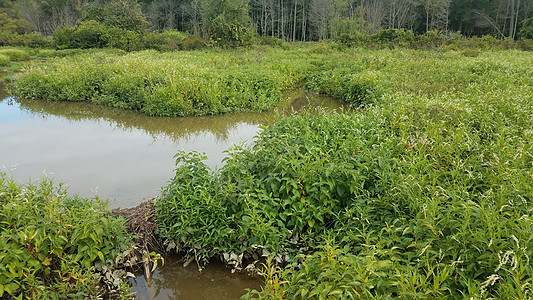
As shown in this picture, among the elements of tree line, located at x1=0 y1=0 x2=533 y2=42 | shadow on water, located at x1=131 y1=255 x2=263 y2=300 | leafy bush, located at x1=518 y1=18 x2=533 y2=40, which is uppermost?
tree line, located at x1=0 y1=0 x2=533 y2=42

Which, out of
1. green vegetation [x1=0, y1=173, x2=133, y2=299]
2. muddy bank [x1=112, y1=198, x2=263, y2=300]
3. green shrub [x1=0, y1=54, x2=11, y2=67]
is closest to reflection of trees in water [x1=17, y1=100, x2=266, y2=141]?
muddy bank [x1=112, y1=198, x2=263, y2=300]

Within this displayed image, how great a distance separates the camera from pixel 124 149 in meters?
8.20

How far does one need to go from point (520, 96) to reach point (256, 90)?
7.68 meters

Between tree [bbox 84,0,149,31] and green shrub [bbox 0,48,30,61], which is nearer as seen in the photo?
green shrub [bbox 0,48,30,61]

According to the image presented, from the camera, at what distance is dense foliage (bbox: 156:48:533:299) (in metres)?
2.90

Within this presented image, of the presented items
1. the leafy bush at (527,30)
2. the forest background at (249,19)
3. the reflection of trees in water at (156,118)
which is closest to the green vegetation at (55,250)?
the reflection of trees in water at (156,118)

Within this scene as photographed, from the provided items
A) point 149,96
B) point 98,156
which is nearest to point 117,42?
point 149,96

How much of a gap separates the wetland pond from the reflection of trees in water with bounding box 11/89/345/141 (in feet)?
0.08

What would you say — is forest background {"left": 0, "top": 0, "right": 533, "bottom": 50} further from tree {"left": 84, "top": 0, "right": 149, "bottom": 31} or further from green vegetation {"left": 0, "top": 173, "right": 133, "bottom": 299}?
green vegetation {"left": 0, "top": 173, "right": 133, "bottom": 299}

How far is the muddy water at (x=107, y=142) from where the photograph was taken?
6.48 meters

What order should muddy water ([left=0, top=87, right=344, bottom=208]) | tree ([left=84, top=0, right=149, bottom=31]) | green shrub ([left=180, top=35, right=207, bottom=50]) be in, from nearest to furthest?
muddy water ([left=0, top=87, right=344, bottom=208]) < green shrub ([left=180, top=35, right=207, bottom=50]) < tree ([left=84, top=0, right=149, bottom=31])

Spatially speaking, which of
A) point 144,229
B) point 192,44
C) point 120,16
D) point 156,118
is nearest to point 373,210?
point 144,229

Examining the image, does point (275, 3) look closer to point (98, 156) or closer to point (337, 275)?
point (98, 156)

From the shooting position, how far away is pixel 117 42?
90.6 feet
